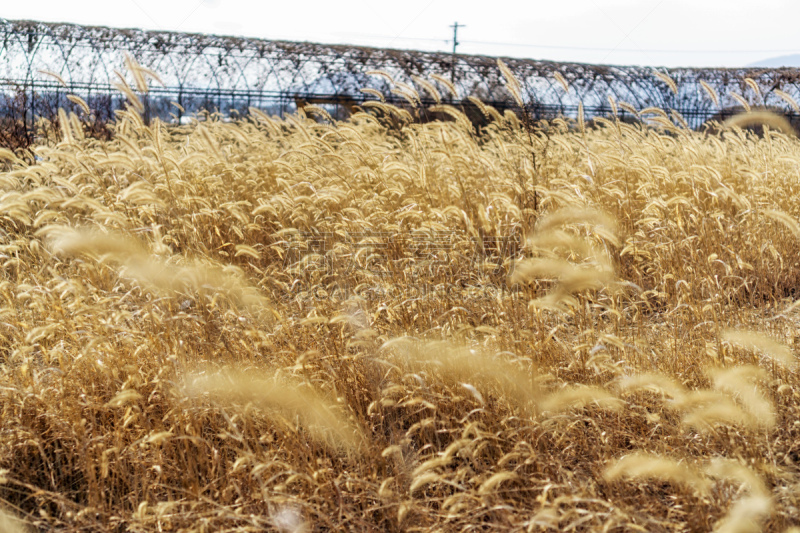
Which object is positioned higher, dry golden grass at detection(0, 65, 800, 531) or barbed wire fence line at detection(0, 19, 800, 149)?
barbed wire fence line at detection(0, 19, 800, 149)

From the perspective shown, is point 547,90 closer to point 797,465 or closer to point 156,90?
point 156,90

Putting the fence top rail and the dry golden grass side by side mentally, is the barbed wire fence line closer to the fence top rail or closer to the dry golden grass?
the fence top rail

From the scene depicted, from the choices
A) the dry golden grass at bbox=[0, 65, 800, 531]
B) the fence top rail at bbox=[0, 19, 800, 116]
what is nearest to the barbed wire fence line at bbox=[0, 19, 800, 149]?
the fence top rail at bbox=[0, 19, 800, 116]

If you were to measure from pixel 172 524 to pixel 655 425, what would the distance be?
166cm

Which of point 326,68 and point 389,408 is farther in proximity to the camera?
point 326,68

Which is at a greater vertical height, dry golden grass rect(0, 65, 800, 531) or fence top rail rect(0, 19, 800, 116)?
fence top rail rect(0, 19, 800, 116)

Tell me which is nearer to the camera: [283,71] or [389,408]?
[389,408]

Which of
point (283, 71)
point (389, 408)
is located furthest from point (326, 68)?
point (389, 408)

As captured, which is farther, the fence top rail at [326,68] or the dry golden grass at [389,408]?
the fence top rail at [326,68]

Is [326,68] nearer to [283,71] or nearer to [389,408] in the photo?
[283,71]

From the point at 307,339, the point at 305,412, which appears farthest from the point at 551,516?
the point at 307,339

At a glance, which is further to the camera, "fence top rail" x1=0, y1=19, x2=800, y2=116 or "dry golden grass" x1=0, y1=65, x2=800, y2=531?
"fence top rail" x1=0, y1=19, x2=800, y2=116

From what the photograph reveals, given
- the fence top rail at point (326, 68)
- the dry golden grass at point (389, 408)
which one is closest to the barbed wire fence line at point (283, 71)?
the fence top rail at point (326, 68)

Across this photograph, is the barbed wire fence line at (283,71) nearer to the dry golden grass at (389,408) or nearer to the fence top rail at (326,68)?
the fence top rail at (326,68)
